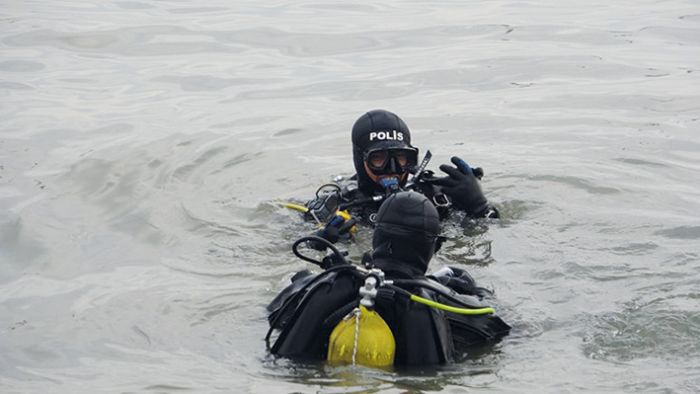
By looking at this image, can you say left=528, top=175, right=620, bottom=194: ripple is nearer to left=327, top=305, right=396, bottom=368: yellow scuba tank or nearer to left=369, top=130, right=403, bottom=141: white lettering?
left=369, top=130, right=403, bottom=141: white lettering

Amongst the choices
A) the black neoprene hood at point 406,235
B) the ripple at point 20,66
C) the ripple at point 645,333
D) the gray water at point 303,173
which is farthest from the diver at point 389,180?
the ripple at point 20,66

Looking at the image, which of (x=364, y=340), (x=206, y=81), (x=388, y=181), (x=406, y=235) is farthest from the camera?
(x=206, y=81)

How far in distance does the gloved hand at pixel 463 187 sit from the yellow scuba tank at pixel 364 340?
3032mm

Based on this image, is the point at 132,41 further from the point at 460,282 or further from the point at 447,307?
the point at 447,307

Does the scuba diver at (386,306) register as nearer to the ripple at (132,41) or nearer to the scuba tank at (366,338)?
the scuba tank at (366,338)

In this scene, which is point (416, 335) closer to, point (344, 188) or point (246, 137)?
point (344, 188)

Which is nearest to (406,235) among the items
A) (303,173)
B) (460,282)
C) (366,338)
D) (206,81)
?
(366,338)

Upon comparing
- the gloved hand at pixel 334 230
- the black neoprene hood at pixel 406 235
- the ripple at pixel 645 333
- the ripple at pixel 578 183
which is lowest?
the ripple at pixel 578 183

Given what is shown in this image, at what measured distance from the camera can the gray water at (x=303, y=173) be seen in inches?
213

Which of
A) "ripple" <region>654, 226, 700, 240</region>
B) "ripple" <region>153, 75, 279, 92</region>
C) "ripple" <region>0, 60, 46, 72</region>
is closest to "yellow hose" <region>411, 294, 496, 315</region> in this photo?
"ripple" <region>654, 226, 700, 240</region>

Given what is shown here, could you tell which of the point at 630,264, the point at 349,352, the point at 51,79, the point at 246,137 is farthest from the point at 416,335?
the point at 51,79

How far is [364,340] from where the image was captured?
15.3 feet

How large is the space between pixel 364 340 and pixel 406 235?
1.64 feet

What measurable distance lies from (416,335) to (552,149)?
5478 mm
